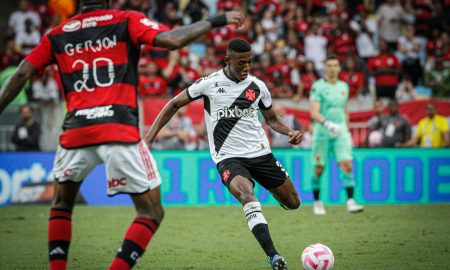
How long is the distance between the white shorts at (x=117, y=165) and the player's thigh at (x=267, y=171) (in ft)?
9.78

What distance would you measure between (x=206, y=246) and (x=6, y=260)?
2713 millimetres

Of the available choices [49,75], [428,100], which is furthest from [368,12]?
[49,75]

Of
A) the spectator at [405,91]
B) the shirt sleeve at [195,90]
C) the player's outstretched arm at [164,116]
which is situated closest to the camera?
the player's outstretched arm at [164,116]

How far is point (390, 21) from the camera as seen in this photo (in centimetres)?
2422

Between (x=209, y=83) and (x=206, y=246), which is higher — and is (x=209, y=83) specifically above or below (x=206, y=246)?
above

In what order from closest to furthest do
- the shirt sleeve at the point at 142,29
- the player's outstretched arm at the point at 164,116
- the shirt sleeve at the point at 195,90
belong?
the shirt sleeve at the point at 142,29 < the player's outstretched arm at the point at 164,116 < the shirt sleeve at the point at 195,90

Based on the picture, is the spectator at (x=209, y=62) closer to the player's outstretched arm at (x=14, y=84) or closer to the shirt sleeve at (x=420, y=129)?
the shirt sleeve at (x=420, y=129)

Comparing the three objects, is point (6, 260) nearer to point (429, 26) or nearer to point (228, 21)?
point (228, 21)

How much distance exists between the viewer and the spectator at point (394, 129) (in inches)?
745

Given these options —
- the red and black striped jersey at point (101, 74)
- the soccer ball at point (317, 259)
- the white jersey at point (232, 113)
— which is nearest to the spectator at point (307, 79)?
the white jersey at point (232, 113)

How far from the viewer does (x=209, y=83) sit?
9422 millimetres

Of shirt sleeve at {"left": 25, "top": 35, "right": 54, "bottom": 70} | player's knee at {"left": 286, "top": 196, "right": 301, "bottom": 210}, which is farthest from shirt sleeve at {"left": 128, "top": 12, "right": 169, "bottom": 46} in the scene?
player's knee at {"left": 286, "top": 196, "right": 301, "bottom": 210}

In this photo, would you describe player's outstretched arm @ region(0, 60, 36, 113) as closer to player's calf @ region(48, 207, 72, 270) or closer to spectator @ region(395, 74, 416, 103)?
player's calf @ region(48, 207, 72, 270)

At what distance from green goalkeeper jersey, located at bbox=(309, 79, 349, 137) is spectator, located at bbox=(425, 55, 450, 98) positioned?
7.09 meters
